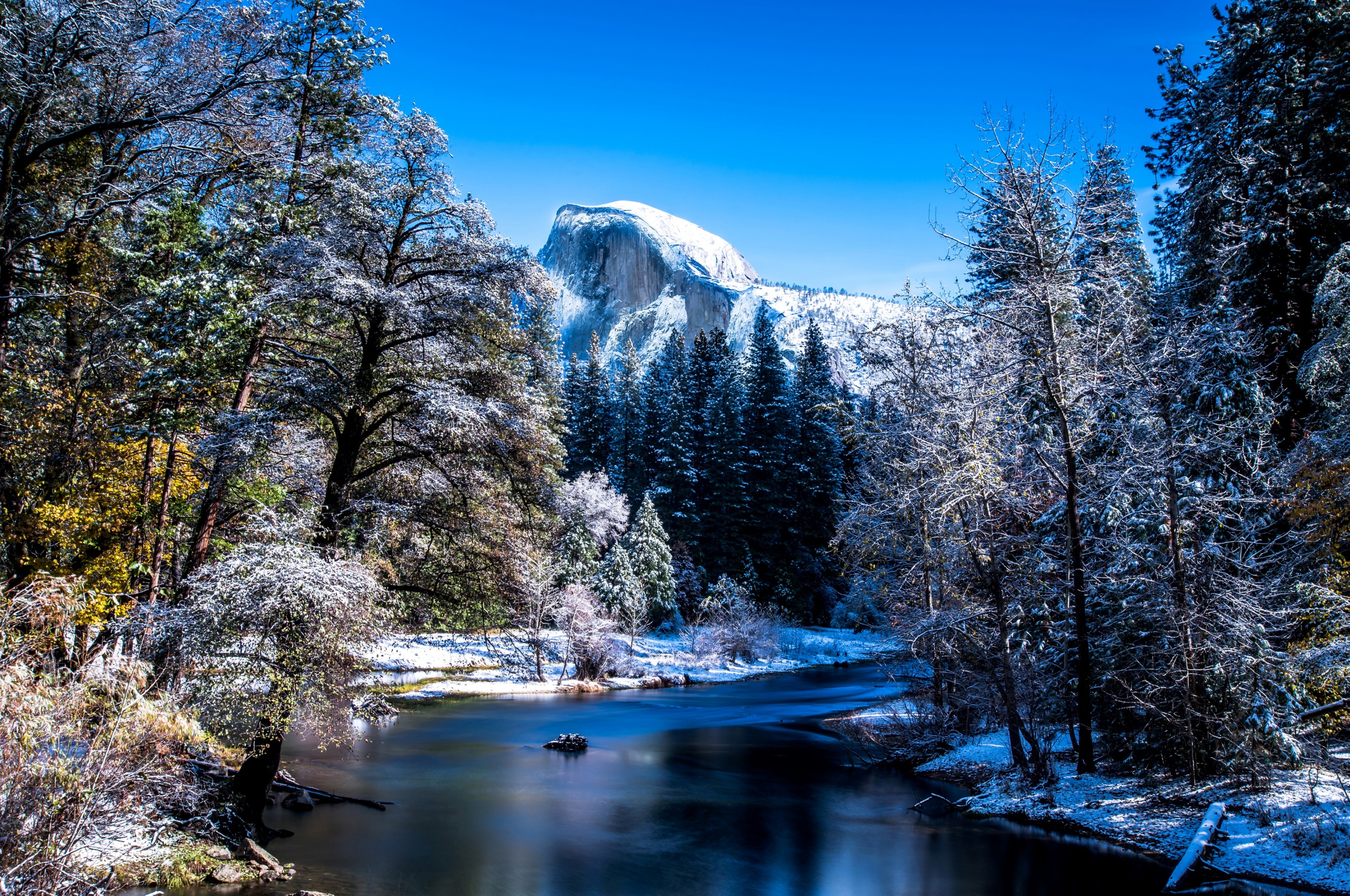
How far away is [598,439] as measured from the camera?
59188 millimetres

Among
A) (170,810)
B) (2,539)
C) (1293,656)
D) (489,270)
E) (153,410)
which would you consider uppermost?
(489,270)

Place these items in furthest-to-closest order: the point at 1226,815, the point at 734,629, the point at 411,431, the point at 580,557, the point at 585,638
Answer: the point at 734,629
the point at 580,557
the point at 585,638
the point at 411,431
the point at 1226,815

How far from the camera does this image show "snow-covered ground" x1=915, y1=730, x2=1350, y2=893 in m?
9.65

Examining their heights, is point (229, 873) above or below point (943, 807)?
above

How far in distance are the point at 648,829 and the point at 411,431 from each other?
813 centimetres

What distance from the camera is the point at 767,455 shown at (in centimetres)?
5053

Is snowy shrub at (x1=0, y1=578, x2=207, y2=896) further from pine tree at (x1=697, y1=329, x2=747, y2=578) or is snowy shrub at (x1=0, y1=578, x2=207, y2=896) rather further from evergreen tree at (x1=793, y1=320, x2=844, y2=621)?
evergreen tree at (x1=793, y1=320, x2=844, y2=621)

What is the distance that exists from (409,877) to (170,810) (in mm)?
3160

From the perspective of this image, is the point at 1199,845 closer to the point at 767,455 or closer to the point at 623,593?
the point at 623,593

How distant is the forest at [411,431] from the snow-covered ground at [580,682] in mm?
8063

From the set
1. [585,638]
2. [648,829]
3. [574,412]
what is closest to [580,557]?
[585,638]

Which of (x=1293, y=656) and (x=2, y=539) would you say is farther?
(x=1293, y=656)

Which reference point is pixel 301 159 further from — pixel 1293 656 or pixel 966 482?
pixel 1293 656

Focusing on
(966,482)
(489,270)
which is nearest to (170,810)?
(489,270)
